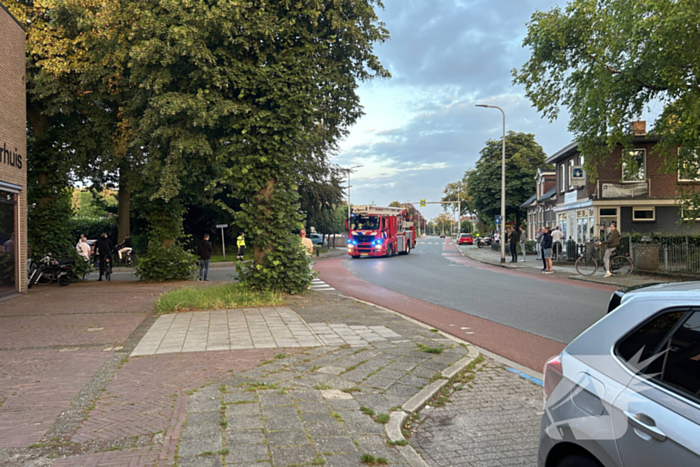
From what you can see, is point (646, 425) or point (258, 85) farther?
point (258, 85)

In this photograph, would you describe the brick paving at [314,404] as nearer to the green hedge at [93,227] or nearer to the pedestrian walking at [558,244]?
the pedestrian walking at [558,244]

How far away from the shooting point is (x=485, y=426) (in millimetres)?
4461

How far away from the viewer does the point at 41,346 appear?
718 centimetres

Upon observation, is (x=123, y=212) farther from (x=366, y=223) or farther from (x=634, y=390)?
(x=634, y=390)

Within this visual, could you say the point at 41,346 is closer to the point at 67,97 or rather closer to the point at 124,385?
the point at 124,385

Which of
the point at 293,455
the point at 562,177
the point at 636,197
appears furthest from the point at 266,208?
the point at 562,177

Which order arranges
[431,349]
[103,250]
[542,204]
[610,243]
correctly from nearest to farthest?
[431,349] < [610,243] < [103,250] < [542,204]

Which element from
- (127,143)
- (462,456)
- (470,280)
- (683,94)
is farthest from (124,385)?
(683,94)

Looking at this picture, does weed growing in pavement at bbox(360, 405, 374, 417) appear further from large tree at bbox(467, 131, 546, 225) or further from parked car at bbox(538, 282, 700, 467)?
large tree at bbox(467, 131, 546, 225)

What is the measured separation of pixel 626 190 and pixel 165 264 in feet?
85.6

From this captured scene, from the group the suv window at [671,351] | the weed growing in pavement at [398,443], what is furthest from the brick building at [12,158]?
the suv window at [671,351]

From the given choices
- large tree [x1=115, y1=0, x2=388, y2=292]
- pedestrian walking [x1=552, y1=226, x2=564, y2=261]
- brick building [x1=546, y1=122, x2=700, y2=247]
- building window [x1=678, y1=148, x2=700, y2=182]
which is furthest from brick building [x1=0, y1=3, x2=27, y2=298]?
brick building [x1=546, y1=122, x2=700, y2=247]

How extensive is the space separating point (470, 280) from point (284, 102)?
972 cm

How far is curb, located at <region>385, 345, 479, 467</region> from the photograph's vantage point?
3754mm
